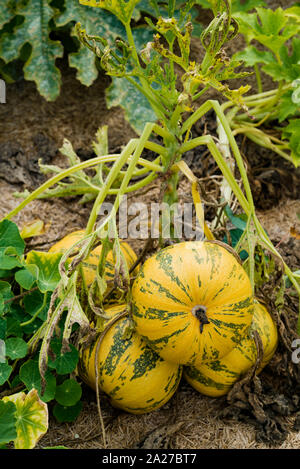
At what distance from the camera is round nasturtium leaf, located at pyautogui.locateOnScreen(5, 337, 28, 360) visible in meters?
1.33

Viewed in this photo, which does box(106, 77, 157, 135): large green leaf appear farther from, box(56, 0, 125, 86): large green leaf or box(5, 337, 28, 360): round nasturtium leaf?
box(5, 337, 28, 360): round nasturtium leaf

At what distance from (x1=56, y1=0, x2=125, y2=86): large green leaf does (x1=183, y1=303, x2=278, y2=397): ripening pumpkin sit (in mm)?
1243

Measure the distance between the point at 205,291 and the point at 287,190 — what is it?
3.82ft

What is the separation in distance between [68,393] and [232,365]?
473mm

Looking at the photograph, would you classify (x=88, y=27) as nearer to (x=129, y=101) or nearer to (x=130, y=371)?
(x=129, y=101)

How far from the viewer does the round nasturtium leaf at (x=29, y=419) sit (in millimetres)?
1206

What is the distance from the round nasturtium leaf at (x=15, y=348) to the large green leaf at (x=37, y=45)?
3.92 ft

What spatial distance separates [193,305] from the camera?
128 cm

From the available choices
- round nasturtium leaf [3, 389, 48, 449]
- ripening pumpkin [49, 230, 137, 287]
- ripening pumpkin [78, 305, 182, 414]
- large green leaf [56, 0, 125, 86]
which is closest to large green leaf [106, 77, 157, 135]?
large green leaf [56, 0, 125, 86]

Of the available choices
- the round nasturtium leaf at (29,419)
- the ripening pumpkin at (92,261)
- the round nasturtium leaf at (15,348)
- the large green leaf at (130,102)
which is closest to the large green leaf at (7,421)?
the round nasturtium leaf at (29,419)

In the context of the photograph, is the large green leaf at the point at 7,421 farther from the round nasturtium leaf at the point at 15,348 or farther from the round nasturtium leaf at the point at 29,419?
the round nasturtium leaf at the point at 15,348
